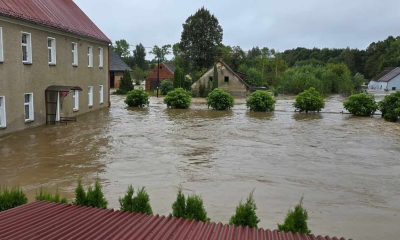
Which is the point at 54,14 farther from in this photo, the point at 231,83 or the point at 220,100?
the point at 231,83

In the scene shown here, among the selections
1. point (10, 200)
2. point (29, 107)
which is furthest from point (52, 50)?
point (10, 200)

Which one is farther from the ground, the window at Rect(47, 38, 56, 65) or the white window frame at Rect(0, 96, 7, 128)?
the window at Rect(47, 38, 56, 65)

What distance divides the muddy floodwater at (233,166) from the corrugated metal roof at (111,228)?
3.21 m

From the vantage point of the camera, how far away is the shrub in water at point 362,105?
28.5 metres

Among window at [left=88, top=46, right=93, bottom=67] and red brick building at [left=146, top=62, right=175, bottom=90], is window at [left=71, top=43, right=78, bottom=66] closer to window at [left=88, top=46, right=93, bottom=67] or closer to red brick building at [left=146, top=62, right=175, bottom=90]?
window at [left=88, top=46, right=93, bottom=67]

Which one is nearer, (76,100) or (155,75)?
(76,100)

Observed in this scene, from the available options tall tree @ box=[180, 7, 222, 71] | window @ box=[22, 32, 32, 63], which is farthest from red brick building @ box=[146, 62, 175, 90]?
window @ box=[22, 32, 32, 63]

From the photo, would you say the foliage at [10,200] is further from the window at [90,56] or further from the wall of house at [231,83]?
the wall of house at [231,83]

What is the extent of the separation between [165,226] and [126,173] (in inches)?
279

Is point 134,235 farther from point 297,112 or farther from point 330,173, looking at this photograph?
point 297,112

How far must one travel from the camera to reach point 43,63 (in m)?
19.7

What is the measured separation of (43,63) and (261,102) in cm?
1783

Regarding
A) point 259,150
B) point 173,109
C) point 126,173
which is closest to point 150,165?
point 126,173

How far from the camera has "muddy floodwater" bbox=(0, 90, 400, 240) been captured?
28.6 feet
